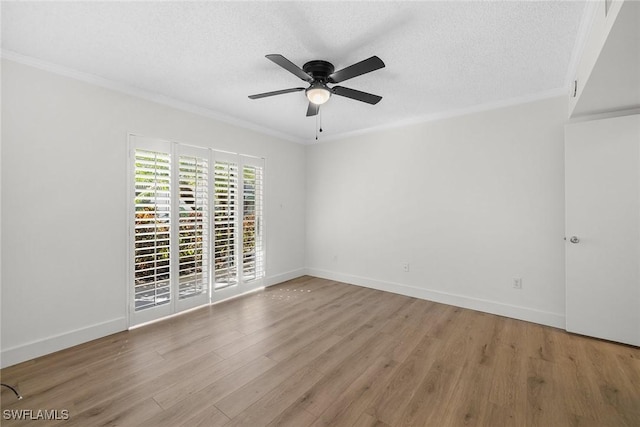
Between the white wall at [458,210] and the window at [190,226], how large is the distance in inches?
58.5

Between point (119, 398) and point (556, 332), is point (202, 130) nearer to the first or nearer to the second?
point (119, 398)

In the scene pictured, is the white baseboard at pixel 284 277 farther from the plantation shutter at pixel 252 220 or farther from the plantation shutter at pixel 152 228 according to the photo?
the plantation shutter at pixel 152 228

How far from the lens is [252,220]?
4188mm

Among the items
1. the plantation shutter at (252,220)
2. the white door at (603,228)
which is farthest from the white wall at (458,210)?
the plantation shutter at (252,220)

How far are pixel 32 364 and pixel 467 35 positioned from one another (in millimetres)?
4375

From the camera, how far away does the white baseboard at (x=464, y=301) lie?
2.98 meters

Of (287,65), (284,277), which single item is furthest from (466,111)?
(284,277)

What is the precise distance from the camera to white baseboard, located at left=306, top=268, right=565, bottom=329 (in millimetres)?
2980

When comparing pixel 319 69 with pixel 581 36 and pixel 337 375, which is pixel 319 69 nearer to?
pixel 581 36

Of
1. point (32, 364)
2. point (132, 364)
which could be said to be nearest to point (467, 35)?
point (132, 364)

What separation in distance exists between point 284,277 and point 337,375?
2739 mm

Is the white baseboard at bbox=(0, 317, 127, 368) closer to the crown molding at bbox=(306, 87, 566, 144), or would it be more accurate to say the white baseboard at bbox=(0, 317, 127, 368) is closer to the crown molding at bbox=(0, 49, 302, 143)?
the crown molding at bbox=(0, 49, 302, 143)

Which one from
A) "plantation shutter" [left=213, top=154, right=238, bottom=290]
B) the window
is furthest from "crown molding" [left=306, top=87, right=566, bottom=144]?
"plantation shutter" [left=213, top=154, right=238, bottom=290]

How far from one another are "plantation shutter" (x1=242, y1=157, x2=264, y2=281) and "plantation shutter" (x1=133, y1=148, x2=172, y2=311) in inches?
43.8
